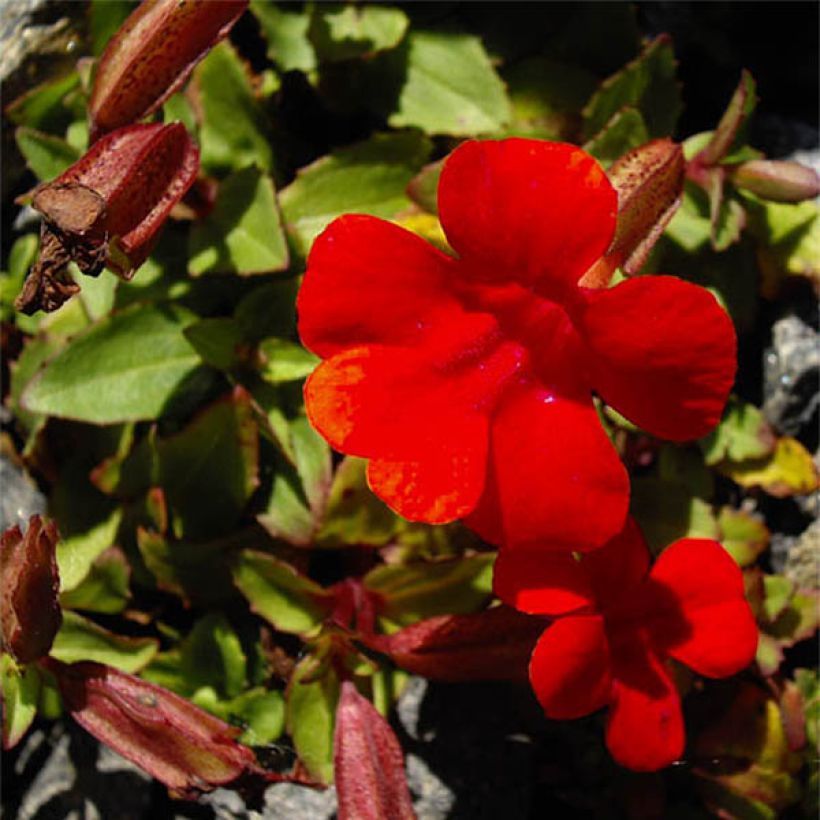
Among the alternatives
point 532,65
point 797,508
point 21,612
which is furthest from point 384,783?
point 532,65

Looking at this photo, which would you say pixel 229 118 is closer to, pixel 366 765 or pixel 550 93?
pixel 550 93

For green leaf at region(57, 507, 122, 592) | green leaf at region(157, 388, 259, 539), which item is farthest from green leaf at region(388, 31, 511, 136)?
green leaf at region(57, 507, 122, 592)

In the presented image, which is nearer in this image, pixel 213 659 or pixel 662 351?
pixel 662 351

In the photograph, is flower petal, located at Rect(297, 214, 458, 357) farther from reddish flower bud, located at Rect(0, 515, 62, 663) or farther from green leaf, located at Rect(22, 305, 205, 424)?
green leaf, located at Rect(22, 305, 205, 424)

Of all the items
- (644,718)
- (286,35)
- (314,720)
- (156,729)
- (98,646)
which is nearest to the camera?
(644,718)

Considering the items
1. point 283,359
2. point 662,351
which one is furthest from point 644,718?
point 283,359

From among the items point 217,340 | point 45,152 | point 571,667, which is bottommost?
point 571,667

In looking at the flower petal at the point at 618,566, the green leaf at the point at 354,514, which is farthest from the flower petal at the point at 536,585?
the green leaf at the point at 354,514
